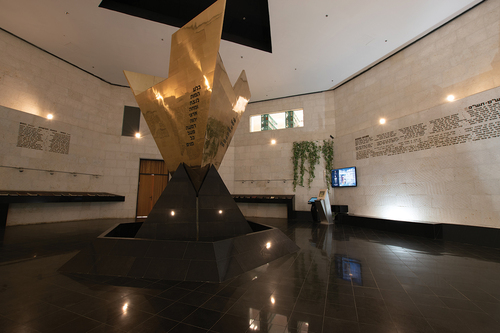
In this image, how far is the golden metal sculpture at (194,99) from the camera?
12.2ft

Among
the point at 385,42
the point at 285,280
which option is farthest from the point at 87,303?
the point at 385,42

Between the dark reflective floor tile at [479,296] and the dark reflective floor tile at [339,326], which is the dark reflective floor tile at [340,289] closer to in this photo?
the dark reflective floor tile at [339,326]

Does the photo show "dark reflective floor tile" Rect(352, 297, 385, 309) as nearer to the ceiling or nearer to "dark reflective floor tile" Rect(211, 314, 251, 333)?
"dark reflective floor tile" Rect(211, 314, 251, 333)

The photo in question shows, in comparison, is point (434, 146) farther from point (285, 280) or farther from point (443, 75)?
point (285, 280)

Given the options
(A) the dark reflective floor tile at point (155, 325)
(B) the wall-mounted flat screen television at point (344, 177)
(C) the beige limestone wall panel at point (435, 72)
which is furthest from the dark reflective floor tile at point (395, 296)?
(B) the wall-mounted flat screen television at point (344, 177)

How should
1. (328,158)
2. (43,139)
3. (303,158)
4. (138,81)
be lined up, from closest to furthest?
(138,81) < (43,139) < (328,158) < (303,158)

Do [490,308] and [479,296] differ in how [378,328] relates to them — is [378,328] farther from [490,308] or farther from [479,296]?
[479,296]

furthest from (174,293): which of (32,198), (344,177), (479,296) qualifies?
(344,177)

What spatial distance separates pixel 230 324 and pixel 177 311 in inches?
22.3

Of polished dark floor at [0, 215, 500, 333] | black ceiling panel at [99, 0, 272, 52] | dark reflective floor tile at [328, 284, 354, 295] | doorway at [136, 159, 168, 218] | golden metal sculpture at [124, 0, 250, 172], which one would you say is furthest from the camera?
doorway at [136, 159, 168, 218]

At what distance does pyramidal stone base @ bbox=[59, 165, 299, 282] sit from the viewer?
302cm

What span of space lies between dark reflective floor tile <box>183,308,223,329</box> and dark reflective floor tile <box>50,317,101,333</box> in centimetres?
76


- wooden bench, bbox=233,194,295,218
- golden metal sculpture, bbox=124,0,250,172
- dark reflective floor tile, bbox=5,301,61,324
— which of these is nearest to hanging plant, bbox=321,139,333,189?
wooden bench, bbox=233,194,295,218

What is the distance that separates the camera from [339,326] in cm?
184
